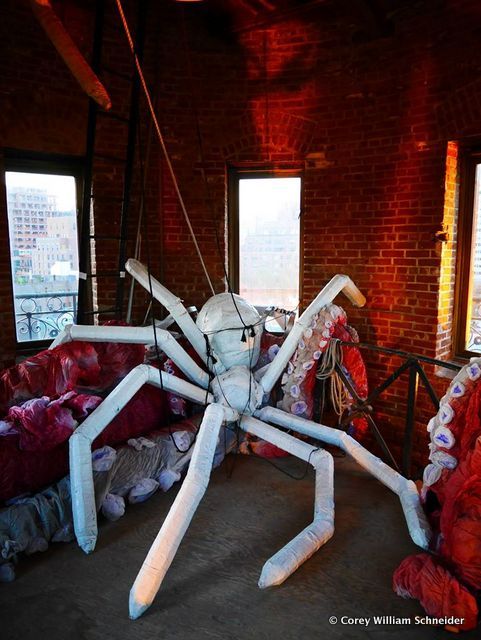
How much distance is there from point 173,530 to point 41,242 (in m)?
3.18

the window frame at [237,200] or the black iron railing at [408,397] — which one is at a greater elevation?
the window frame at [237,200]

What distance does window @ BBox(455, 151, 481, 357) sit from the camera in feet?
13.3

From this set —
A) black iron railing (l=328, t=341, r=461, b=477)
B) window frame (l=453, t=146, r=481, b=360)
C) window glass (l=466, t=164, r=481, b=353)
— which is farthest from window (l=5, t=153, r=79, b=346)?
window glass (l=466, t=164, r=481, b=353)

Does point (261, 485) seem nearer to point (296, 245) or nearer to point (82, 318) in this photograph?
point (82, 318)

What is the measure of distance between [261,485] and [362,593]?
1.07 m

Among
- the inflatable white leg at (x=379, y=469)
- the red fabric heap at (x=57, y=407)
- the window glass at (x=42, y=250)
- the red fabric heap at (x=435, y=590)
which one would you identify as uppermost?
the window glass at (x=42, y=250)

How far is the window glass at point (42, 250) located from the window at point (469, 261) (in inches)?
136

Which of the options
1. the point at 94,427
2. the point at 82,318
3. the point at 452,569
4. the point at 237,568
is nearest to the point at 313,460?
the point at 237,568

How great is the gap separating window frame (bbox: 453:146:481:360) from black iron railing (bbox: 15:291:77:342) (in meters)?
3.51

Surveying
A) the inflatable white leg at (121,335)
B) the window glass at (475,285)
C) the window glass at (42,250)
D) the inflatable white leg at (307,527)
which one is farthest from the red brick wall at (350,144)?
the inflatable white leg at (307,527)

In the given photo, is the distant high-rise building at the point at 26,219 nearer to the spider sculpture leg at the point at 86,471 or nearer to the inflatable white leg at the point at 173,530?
the spider sculpture leg at the point at 86,471

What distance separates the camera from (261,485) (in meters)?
3.20

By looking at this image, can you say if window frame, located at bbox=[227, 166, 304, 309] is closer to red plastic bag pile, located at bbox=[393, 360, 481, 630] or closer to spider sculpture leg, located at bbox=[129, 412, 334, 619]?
spider sculpture leg, located at bbox=[129, 412, 334, 619]

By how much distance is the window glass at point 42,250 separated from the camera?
14.2 feet
